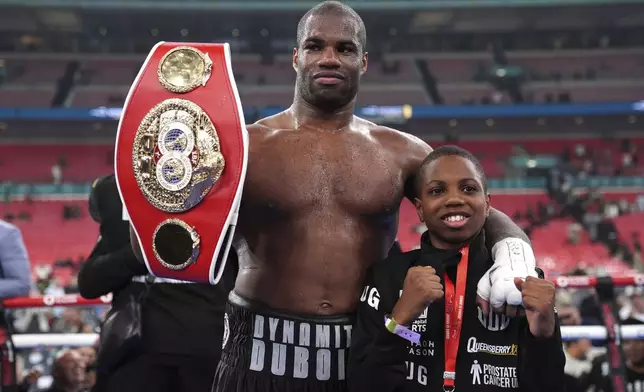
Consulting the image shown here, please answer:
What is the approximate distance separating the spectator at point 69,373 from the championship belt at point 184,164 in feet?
6.20

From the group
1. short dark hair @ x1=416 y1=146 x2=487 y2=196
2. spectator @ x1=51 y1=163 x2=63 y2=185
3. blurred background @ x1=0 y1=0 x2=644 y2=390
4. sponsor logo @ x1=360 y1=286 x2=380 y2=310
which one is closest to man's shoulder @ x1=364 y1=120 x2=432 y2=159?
short dark hair @ x1=416 y1=146 x2=487 y2=196

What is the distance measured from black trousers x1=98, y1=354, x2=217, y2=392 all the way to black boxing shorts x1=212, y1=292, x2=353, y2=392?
0.65 m

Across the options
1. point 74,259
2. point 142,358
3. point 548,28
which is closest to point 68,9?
point 74,259

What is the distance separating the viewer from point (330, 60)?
1919 mm

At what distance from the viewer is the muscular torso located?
187 cm

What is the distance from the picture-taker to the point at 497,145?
19.9 metres

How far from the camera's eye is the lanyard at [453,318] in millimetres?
1689

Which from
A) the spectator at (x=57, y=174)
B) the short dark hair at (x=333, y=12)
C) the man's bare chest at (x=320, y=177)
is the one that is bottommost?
the man's bare chest at (x=320, y=177)

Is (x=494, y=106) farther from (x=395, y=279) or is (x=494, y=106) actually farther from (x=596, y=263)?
(x=395, y=279)

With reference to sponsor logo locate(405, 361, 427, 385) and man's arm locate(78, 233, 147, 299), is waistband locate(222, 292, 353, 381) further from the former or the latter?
man's arm locate(78, 233, 147, 299)

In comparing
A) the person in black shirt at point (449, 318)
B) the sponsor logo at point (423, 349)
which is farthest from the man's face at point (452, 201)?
the sponsor logo at point (423, 349)

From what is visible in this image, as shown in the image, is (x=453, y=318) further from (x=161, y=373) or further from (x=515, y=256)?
(x=161, y=373)

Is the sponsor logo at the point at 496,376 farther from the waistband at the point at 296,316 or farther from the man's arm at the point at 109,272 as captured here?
the man's arm at the point at 109,272

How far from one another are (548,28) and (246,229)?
21403 mm
